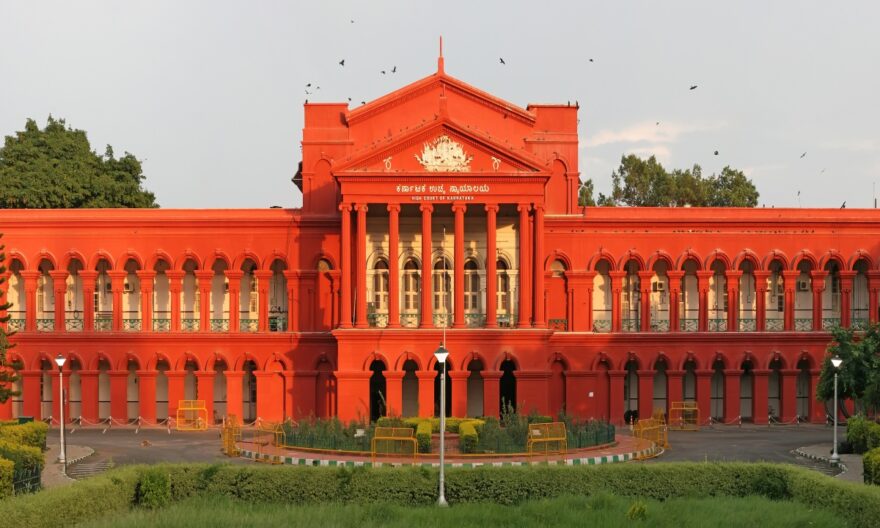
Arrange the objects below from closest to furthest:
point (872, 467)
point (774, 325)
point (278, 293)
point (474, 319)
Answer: point (872, 467)
point (474, 319)
point (774, 325)
point (278, 293)

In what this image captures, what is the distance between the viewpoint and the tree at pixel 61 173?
62344 mm

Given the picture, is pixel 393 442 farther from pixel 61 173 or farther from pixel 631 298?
pixel 61 173

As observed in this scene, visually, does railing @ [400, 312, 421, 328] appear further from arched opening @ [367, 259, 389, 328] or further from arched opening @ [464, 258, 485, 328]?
arched opening @ [464, 258, 485, 328]

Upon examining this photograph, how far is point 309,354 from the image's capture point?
158 feet

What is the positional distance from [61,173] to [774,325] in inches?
1589

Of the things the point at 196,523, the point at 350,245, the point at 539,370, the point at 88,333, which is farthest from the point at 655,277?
the point at 196,523

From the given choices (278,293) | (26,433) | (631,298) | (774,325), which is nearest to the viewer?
(26,433)

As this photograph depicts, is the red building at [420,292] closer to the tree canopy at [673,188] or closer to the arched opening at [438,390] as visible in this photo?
the arched opening at [438,390]

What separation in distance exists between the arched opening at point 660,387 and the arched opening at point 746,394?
3351 mm

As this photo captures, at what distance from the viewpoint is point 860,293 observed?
167 ft

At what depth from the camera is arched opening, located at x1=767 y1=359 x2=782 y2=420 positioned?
49438 millimetres

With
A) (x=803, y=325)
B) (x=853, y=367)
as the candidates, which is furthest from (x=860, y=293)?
(x=853, y=367)

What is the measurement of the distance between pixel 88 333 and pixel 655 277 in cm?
2561

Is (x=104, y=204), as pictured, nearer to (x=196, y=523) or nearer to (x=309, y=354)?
(x=309, y=354)
